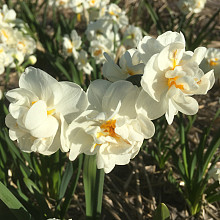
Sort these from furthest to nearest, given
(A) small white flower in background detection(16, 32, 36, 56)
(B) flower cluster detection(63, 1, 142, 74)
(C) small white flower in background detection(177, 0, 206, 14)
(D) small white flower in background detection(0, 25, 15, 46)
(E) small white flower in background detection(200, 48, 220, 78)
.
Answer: (C) small white flower in background detection(177, 0, 206, 14) → (B) flower cluster detection(63, 1, 142, 74) → (A) small white flower in background detection(16, 32, 36, 56) → (D) small white flower in background detection(0, 25, 15, 46) → (E) small white flower in background detection(200, 48, 220, 78)

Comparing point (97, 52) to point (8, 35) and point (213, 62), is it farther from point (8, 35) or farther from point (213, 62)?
point (213, 62)

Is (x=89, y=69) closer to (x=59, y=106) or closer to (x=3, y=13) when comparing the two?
(x=3, y=13)

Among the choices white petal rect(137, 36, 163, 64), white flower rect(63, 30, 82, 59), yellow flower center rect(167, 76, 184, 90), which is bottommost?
white flower rect(63, 30, 82, 59)

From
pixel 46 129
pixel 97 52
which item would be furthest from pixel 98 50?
pixel 46 129

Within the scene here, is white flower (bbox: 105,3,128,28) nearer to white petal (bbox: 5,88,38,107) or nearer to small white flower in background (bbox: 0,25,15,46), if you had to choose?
small white flower in background (bbox: 0,25,15,46)

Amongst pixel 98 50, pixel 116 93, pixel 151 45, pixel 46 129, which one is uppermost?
pixel 151 45

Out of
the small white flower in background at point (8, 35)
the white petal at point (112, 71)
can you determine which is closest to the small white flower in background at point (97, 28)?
the small white flower in background at point (8, 35)

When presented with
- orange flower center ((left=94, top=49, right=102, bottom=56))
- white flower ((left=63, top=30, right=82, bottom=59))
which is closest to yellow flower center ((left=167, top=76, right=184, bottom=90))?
orange flower center ((left=94, top=49, right=102, bottom=56))
